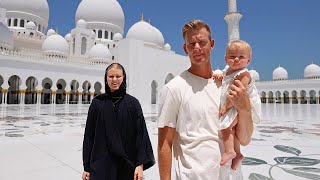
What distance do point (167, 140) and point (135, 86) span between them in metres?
16.7

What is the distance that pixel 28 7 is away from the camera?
20.6m

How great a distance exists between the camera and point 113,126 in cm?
125

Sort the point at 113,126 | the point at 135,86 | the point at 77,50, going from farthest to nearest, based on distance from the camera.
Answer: the point at 77,50 → the point at 135,86 → the point at 113,126

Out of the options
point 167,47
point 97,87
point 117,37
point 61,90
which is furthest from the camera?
point 167,47

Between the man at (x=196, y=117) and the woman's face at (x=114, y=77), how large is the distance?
1.34 ft

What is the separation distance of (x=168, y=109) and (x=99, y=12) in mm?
22517

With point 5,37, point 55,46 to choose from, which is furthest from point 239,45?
point 55,46

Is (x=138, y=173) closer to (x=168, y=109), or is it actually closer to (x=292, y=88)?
(x=168, y=109)

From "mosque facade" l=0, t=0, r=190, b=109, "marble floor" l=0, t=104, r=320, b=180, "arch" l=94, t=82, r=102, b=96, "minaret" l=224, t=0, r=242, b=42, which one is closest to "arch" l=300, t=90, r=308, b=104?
"minaret" l=224, t=0, r=242, b=42

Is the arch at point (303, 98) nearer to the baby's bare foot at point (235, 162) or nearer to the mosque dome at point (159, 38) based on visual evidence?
the mosque dome at point (159, 38)

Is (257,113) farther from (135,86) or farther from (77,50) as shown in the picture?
(77,50)

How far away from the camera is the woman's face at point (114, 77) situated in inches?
49.4

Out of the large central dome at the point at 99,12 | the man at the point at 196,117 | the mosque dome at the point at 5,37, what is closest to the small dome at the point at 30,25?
the large central dome at the point at 99,12

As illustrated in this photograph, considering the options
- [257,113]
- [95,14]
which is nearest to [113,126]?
[257,113]
